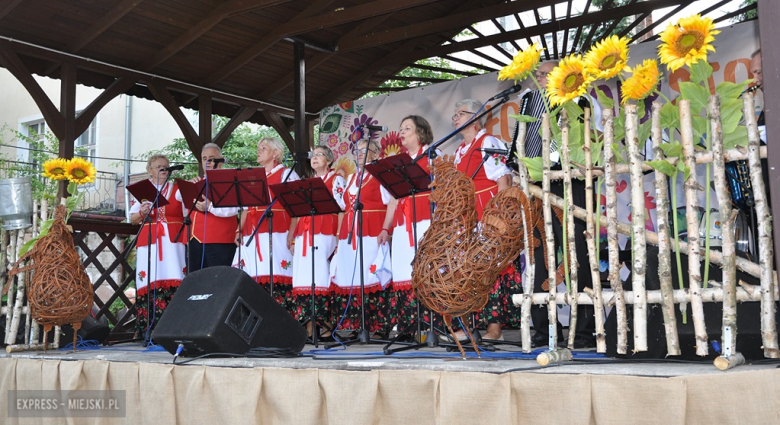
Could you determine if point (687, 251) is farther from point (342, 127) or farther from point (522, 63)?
point (342, 127)

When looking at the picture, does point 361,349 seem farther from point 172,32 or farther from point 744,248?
point 172,32

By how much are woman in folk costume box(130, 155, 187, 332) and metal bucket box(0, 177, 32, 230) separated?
0.93 m

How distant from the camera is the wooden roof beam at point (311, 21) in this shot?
6691 millimetres

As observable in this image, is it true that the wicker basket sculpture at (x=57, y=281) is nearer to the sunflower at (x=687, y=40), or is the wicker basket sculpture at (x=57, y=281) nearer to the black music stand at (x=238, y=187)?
the black music stand at (x=238, y=187)

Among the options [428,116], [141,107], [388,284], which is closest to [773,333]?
[388,284]

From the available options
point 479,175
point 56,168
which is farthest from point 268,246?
point 479,175

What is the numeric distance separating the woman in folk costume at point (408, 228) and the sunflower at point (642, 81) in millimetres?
2208

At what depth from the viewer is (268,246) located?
19.0 feet

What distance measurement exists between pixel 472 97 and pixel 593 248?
15.0 ft

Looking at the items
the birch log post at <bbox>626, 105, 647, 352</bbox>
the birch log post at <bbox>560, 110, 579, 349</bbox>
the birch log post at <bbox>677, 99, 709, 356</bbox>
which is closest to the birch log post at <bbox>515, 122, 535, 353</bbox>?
the birch log post at <bbox>560, 110, 579, 349</bbox>

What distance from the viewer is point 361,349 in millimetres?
4402

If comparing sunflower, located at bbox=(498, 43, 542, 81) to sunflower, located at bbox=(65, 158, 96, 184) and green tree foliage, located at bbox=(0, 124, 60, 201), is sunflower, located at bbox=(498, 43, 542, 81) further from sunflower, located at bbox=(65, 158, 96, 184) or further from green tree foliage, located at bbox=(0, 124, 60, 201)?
green tree foliage, located at bbox=(0, 124, 60, 201)

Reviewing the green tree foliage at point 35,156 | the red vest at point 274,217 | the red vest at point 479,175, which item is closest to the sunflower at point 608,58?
the red vest at point 479,175

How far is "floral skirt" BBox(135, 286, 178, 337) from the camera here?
19.7 ft
